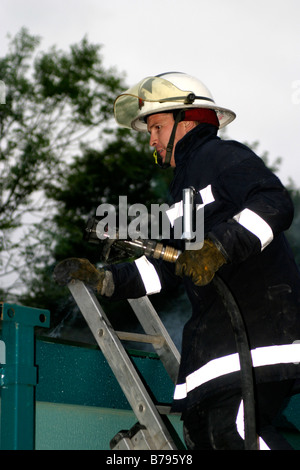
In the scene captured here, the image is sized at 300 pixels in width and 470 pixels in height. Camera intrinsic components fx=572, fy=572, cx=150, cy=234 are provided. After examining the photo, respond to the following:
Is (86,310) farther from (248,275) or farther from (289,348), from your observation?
(289,348)

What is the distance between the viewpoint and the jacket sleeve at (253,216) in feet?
6.33

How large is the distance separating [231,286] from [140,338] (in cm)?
79

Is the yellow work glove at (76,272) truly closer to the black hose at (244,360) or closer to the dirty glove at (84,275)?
the dirty glove at (84,275)

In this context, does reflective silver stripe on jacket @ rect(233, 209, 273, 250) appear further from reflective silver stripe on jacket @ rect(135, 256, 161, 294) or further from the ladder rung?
the ladder rung

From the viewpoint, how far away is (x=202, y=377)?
6.57ft

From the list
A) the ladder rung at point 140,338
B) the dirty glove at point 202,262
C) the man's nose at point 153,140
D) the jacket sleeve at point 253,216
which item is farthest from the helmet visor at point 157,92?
the ladder rung at point 140,338

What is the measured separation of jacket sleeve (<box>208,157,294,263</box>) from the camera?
1930mm

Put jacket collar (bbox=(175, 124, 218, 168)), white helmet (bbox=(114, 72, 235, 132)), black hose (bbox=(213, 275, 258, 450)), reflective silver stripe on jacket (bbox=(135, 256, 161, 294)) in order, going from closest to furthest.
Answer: black hose (bbox=(213, 275, 258, 450)) → jacket collar (bbox=(175, 124, 218, 168)) → white helmet (bbox=(114, 72, 235, 132)) → reflective silver stripe on jacket (bbox=(135, 256, 161, 294))

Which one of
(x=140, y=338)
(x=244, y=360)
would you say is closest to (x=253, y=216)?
(x=244, y=360)

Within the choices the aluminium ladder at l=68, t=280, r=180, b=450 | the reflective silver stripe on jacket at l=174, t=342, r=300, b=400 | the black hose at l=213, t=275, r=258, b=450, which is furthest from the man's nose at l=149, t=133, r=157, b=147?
the reflective silver stripe on jacket at l=174, t=342, r=300, b=400

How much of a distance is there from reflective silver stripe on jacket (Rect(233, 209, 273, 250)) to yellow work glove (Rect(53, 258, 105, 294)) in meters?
0.74

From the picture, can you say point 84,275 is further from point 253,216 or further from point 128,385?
point 253,216

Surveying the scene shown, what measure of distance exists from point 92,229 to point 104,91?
1857 centimetres

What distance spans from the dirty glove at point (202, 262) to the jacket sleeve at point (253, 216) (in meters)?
0.03
